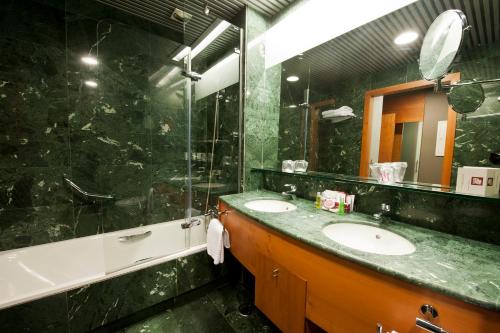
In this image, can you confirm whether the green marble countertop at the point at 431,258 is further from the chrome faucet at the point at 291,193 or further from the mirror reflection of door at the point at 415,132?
the chrome faucet at the point at 291,193

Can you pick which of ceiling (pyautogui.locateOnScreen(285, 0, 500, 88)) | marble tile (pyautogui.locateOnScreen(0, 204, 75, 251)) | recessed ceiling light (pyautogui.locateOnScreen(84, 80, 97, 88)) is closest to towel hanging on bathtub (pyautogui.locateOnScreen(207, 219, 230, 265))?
marble tile (pyautogui.locateOnScreen(0, 204, 75, 251))

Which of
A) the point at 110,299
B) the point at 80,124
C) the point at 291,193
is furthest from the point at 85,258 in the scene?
the point at 291,193

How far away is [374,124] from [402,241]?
737 millimetres

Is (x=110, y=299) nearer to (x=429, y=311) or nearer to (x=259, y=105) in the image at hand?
(x=429, y=311)

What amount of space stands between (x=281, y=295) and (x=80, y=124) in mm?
2171

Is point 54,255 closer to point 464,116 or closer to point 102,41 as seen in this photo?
point 102,41

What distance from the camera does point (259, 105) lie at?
202cm

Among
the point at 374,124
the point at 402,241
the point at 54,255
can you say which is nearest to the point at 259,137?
the point at 374,124

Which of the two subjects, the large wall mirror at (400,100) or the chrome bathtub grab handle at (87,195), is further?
the chrome bathtub grab handle at (87,195)

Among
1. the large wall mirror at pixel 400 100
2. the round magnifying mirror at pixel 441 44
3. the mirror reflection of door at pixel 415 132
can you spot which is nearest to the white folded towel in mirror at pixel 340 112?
the large wall mirror at pixel 400 100

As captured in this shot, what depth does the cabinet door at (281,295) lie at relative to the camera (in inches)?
37.7

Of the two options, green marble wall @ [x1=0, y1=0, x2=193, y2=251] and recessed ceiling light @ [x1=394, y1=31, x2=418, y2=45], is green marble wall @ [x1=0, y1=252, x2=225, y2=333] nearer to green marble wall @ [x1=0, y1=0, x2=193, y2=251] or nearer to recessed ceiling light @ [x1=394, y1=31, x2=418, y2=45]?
green marble wall @ [x1=0, y1=0, x2=193, y2=251]

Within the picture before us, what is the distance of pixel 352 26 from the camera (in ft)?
4.76

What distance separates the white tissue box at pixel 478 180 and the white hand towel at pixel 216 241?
144 cm
